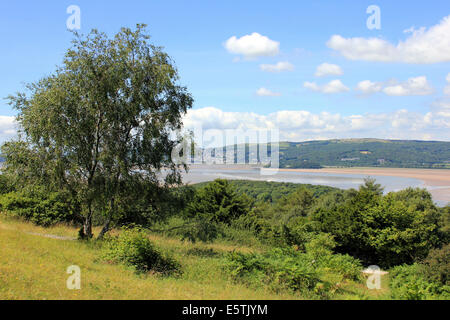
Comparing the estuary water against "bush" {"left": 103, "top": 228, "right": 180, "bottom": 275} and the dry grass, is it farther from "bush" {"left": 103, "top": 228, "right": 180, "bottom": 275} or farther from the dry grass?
the dry grass

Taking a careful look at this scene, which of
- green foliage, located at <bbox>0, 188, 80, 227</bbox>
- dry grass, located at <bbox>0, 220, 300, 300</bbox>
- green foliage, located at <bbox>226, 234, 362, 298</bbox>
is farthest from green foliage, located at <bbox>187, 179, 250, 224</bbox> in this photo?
green foliage, located at <bbox>226, 234, 362, 298</bbox>

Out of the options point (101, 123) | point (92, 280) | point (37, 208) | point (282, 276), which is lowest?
point (37, 208)

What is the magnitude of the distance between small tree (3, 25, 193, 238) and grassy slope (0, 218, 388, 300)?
2.99 metres

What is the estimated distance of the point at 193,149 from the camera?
52.3ft

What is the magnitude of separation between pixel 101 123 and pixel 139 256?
6382 mm

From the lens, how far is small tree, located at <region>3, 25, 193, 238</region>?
1359 centimetres

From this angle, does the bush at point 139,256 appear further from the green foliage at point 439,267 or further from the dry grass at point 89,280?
the green foliage at point 439,267

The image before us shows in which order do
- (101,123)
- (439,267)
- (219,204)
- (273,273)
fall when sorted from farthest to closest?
(219,204)
(439,267)
(101,123)
(273,273)

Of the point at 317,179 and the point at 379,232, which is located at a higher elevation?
Result: the point at 379,232

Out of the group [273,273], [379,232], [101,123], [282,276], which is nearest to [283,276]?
[282,276]

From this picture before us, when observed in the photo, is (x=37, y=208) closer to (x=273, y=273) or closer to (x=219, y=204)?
(x=219, y=204)

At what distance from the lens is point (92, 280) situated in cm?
808
